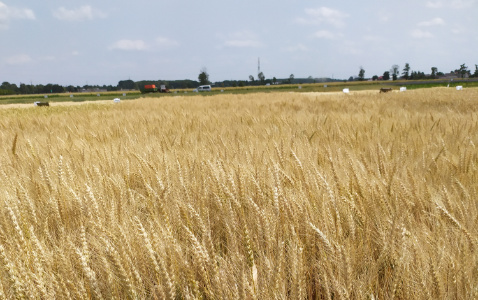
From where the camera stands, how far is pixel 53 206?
1155 millimetres

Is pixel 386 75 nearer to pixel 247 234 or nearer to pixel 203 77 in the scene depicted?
pixel 203 77

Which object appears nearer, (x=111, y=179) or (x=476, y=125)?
(x=111, y=179)

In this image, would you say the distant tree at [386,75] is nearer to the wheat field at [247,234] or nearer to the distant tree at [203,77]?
the distant tree at [203,77]

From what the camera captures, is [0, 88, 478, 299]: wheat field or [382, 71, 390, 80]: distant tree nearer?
[0, 88, 478, 299]: wheat field

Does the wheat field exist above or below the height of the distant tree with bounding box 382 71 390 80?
below

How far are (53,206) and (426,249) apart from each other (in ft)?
4.06

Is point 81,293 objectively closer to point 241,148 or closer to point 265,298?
point 265,298

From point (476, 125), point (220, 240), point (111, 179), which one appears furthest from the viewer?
point (476, 125)

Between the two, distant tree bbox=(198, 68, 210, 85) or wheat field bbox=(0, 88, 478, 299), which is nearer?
wheat field bbox=(0, 88, 478, 299)

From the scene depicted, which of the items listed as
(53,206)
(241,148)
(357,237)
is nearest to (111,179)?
(53,206)

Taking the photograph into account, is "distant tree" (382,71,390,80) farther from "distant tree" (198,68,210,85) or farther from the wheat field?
the wheat field

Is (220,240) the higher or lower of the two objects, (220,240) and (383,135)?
the lower

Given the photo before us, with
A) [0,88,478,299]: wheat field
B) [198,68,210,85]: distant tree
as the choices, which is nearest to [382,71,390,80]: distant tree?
[198,68,210,85]: distant tree

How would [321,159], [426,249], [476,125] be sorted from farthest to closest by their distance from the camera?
[476,125] < [321,159] < [426,249]
